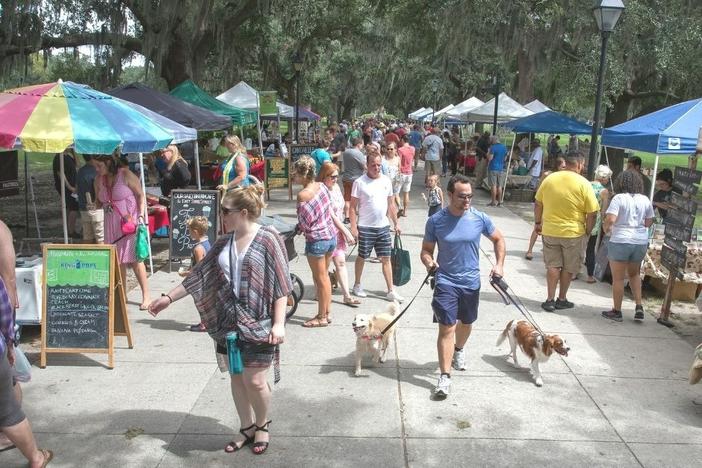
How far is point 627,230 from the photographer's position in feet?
22.6

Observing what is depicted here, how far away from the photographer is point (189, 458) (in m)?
4.05

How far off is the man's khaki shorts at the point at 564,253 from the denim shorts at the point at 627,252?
0.34m

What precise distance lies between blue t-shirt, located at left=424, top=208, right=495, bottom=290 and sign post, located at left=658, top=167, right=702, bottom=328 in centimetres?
311

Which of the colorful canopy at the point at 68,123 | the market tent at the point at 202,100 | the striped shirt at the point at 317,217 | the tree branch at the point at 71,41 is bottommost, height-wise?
the striped shirt at the point at 317,217

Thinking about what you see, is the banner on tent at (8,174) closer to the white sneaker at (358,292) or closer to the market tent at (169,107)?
the market tent at (169,107)

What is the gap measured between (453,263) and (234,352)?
6.13ft

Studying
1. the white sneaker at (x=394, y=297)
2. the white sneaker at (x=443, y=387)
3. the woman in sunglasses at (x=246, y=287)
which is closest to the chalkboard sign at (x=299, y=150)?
the white sneaker at (x=394, y=297)

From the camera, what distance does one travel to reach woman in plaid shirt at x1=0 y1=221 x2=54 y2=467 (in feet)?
11.5

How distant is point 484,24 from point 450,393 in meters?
15.4

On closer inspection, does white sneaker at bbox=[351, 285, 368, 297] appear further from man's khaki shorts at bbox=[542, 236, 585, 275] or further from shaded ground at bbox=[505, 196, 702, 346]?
shaded ground at bbox=[505, 196, 702, 346]

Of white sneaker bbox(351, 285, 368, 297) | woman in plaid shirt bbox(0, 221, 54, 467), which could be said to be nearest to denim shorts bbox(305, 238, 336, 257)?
white sneaker bbox(351, 285, 368, 297)

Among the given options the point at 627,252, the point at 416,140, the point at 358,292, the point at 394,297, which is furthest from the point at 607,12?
the point at 416,140

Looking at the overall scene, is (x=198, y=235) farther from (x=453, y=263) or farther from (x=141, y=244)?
(x=453, y=263)

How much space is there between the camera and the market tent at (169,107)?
11.4 meters
